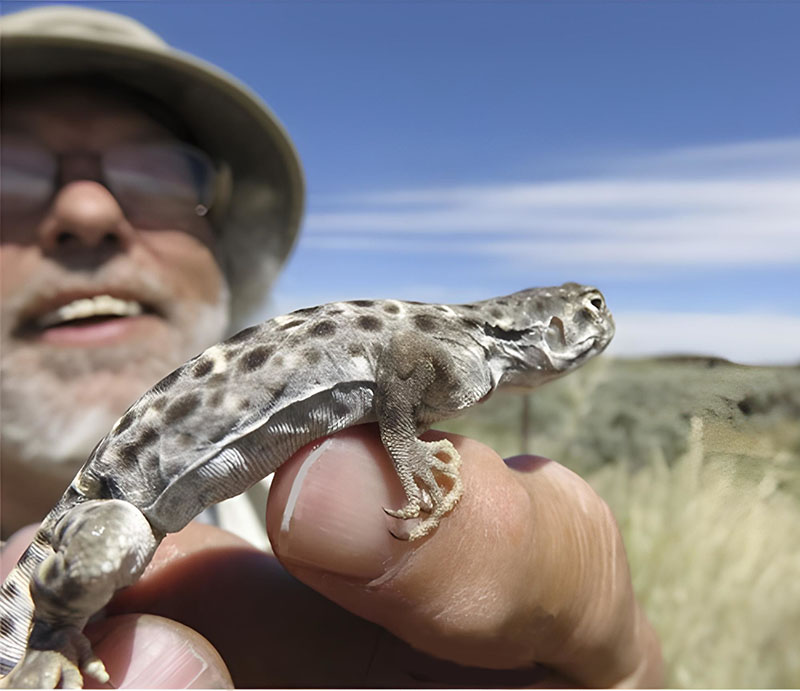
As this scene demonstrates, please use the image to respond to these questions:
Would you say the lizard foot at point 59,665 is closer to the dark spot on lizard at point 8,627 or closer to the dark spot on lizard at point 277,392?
the dark spot on lizard at point 8,627

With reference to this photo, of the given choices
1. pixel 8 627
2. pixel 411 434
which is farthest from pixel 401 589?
pixel 8 627

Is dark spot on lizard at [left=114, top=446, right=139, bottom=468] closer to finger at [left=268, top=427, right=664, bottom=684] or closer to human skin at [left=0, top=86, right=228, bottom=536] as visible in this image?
finger at [left=268, top=427, right=664, bottom=684]

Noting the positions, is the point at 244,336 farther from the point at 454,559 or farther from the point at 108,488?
the point at 454,559

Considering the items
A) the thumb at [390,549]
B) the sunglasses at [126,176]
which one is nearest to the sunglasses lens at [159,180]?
the sunglasses at [126,176]

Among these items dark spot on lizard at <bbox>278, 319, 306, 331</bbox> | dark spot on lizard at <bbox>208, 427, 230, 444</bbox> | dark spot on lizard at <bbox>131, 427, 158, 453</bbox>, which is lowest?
dark spot on lizard at <bbox>131, 427, 158, 453</bbox>

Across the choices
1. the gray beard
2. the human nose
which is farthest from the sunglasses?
the gray beard

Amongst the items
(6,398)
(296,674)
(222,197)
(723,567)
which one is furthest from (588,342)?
(222,197)
